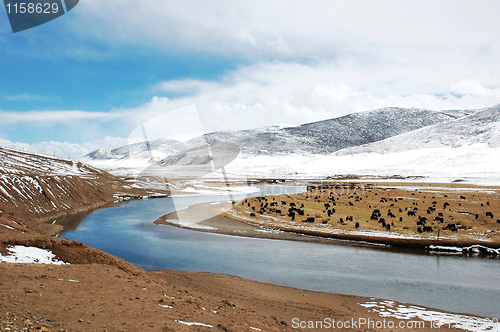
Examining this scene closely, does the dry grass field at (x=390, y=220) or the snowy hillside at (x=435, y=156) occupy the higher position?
the snowy hillside at (x=435, y=156)

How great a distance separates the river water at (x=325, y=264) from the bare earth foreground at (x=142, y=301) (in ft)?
6.56

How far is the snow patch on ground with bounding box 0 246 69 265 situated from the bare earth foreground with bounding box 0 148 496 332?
0.30 ft

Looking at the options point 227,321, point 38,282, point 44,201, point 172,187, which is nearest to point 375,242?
point 227,321

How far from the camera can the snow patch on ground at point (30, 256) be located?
11.1 meters

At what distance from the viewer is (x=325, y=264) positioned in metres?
18.5

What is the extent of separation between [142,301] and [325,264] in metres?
13.2

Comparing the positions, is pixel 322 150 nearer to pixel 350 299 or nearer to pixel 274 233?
pixel 274 233

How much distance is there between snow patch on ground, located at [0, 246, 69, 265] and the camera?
11.1 metres

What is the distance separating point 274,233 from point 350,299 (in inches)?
565

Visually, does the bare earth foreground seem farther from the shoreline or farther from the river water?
the shoreline

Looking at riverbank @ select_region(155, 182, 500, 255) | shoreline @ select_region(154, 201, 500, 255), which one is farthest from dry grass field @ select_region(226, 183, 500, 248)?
shoreline @ select_region(154, 201, 500, 255)

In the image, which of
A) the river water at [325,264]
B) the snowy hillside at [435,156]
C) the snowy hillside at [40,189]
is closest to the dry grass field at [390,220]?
the river water at [325,264]

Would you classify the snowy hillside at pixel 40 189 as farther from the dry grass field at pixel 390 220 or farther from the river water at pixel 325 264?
the dry grass field at pixel 390 220

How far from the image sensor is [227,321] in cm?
835
